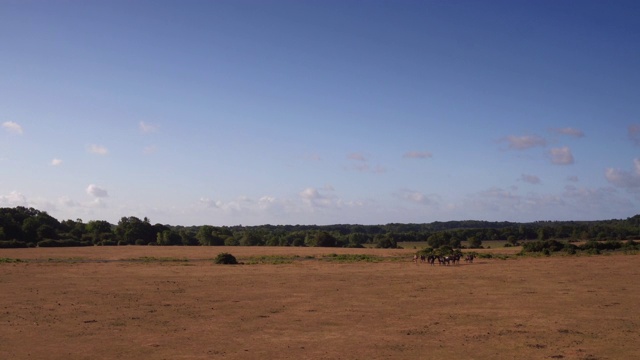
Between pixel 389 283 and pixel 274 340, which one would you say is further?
pixel 389 283

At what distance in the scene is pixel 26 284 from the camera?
3369 centimetres

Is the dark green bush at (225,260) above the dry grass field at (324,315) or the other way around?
above

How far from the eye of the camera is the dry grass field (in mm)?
16281

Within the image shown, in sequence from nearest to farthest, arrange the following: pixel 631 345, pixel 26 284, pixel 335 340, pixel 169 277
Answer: pixel 631 345
pixel 335 340
pixel 26 284
pixel 169 277

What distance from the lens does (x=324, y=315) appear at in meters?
22.3

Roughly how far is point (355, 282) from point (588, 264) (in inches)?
915

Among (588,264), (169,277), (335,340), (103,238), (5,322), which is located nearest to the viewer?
(335,340)

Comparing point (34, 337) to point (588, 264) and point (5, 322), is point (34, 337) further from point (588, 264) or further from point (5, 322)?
point (588, 264)

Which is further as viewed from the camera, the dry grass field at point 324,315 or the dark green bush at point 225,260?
the dark green bush at point 225,260

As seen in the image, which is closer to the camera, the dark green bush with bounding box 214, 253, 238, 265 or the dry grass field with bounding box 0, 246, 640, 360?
the dry grass field with bounding box 0, 246, 640, 360

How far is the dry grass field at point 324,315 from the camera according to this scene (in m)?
16.3

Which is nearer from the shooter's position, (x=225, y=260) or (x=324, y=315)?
(x=324, y=315)

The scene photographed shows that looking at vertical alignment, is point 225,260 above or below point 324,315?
above

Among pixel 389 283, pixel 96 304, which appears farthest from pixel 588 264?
pixel 96 304
